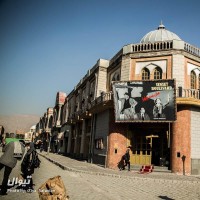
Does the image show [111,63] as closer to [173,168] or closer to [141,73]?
[141,73]

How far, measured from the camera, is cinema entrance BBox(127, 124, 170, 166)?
18312 millimetres

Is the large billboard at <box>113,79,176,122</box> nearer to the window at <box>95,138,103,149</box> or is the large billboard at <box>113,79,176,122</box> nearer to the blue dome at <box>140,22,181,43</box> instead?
the window at <box>95,138,103,149</box>

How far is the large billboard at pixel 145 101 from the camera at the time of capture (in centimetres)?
1656

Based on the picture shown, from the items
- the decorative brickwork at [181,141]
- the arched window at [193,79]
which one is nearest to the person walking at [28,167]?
the decorative brickwork at [181,141]

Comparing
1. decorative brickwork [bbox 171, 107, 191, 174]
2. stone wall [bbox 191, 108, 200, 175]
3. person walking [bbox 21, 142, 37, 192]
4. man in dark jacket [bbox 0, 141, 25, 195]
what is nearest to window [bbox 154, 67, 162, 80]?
decorative brickwork [bbox 171, 107, 191, 174]

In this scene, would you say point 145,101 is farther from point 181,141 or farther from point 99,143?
point 99,143

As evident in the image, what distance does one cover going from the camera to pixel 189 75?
1906 cm

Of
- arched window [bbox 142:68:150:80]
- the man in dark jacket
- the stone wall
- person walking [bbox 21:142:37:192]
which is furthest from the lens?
arched window [bbox 142:68:150:80]

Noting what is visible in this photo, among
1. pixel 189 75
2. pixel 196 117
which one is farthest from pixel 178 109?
pixel 189 75

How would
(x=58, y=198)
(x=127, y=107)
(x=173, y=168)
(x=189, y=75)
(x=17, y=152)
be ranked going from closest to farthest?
(x=58, y=198), (x=17, y=152), (x=173, y=168), (x=127, y=107), (x=189, y=75)

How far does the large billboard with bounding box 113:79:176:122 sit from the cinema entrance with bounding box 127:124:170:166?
1666 millimetres

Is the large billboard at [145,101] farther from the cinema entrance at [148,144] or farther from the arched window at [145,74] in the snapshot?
the arched window at [145,74]

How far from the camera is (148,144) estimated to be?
18766mm

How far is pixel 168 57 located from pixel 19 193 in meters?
15.4
